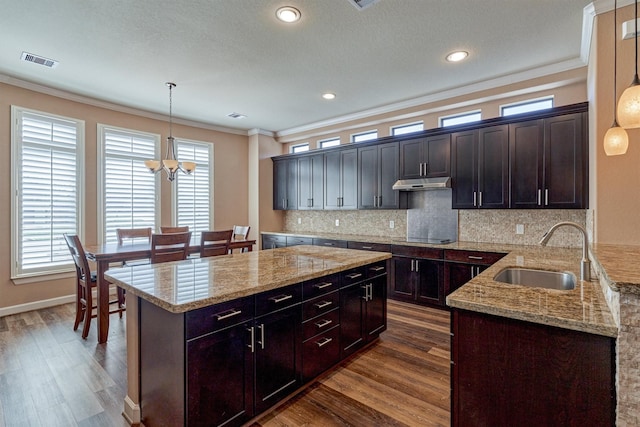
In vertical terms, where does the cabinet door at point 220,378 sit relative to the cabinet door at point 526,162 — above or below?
below

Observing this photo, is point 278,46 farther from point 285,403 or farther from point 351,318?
point 285,403

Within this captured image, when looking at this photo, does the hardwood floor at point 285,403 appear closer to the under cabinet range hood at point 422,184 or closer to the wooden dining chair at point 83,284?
the wooden dining chair at point 83,284

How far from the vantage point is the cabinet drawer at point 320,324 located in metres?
2.26

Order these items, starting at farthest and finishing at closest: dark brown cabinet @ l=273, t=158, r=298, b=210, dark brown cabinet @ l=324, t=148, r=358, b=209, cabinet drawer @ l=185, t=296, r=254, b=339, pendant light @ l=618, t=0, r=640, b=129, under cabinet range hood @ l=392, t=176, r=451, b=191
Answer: dark brown cabinet @ l=273, t=158, r=298, b=210 → dark brown cabinet @ l=324, t=148, r=358, b=209 → under cabinet range hood @ l=392, t=176, r=451, b=191 → cabinet drawer @ l=185, t=296, r=254, b=339 → pendant light @ l=618, t=0, r=640, b=129

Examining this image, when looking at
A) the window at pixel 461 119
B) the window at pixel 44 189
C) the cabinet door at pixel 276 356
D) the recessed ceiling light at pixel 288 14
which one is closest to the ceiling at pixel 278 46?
the recessed ceiling light at pixel 288 14

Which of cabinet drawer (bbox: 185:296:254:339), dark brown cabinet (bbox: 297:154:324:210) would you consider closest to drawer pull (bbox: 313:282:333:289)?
cabinet drawer (bbox: 185:296:254:339)

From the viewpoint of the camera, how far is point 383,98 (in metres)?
4.72

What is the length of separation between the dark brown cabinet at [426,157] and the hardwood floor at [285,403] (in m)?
2.09

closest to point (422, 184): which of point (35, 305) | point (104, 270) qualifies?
point (104, 270)

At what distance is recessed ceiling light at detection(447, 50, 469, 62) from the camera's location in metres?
3.29

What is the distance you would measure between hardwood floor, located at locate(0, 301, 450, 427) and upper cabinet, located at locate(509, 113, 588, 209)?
74.1 inches

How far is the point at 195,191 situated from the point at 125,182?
1.18 m

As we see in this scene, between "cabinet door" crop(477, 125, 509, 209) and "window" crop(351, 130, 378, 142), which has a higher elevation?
"window" crop(351, 130, 378, 142)

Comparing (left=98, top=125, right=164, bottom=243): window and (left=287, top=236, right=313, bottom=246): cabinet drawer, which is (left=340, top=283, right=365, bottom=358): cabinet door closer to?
(left=287, top=236, right=313, bottom=246): cabinet drawer
